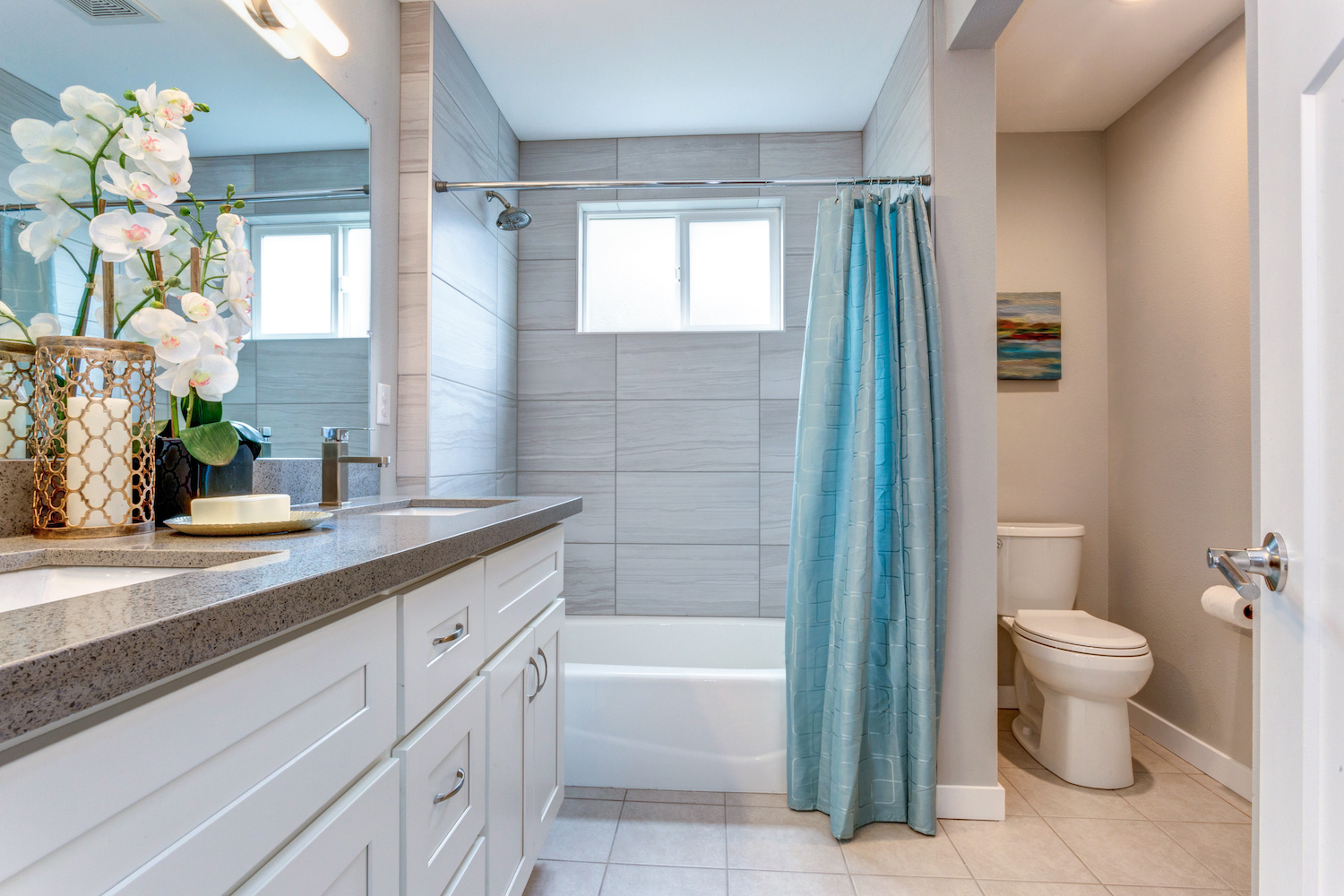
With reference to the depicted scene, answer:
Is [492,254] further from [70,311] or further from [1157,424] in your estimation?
[1157,424]

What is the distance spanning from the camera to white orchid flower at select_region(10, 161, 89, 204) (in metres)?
0.98

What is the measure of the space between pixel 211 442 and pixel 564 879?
1.33 meters

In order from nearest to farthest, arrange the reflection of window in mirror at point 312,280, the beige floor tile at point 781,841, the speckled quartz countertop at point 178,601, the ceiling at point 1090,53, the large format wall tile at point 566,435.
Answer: the speckled quartz countertop at point 178,601, the reflection of window in mirror at point 312,280, the beige floor tile at point 781,841, the ceiling at point 1090,53, the large format wall tile at point 566,435

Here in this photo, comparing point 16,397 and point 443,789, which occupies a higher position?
point 16,397

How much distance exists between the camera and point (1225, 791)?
2186 millimetres

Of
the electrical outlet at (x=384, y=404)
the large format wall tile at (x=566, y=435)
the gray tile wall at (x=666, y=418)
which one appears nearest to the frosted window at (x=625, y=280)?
the gray tile wall at (x=666, y=418)

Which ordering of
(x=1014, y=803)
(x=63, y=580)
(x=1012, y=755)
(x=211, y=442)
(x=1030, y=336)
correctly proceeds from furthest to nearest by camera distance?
1. (x=1030, y=336)
2. (x=1012, y=755)
3. (x=1014, y=803)
4. (x=211, y=442)
5. (x=63, y=580)

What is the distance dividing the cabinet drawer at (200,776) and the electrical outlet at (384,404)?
4.11ft

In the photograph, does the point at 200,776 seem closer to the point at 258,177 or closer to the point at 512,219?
the point at 258,177

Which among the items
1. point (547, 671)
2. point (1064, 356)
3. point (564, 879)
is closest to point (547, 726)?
point (547, 671)

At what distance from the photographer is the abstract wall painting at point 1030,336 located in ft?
9.47

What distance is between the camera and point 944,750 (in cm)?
206

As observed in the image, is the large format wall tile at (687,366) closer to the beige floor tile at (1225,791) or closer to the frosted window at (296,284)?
the frosted window at (296,284)

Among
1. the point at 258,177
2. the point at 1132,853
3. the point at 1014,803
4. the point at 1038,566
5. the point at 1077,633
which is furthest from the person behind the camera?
the point at 1038,566
